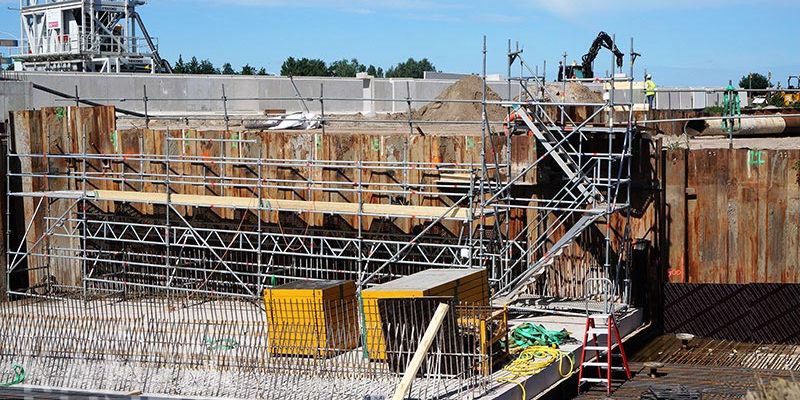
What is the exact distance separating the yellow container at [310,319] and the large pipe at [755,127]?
11110mm

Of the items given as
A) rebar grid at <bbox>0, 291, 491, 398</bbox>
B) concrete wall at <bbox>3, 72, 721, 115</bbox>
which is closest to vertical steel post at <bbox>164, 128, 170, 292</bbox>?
rebar grid at <bbox>0, 291, 491, 398</bbox>

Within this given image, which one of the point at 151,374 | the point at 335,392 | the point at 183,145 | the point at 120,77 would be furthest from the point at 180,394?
the point at 120,77

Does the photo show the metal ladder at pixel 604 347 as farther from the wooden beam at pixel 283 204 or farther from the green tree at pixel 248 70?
the green tree at pixel 248 70

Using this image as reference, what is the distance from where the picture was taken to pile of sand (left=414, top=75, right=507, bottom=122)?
3366 cm

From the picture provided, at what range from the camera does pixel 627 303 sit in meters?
20.2

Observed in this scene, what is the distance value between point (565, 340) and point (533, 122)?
168 inches

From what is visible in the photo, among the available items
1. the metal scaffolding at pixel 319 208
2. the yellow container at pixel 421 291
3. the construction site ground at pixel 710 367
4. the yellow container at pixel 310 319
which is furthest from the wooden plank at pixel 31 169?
Answer: the construction site ground at pixel 710 367

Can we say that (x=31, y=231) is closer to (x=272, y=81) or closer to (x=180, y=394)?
(x=180, y=394)

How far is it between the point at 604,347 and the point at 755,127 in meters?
10.3

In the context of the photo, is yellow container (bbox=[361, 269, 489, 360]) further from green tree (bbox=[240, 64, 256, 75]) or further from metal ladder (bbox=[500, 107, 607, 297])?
green tree (bbox=[240, 64, 256, 75])

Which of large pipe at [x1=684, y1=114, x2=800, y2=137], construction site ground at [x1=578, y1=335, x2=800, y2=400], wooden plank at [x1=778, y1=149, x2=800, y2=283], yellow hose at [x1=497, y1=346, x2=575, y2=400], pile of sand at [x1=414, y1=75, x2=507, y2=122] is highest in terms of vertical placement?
pile of sand at [x1=414, y1=75, x2=507, y2=122]

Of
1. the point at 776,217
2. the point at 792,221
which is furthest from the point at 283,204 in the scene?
the point at 792,221

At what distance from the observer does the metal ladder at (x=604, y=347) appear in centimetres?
1686

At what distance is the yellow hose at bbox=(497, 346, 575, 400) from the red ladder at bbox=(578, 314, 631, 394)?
0.29m
